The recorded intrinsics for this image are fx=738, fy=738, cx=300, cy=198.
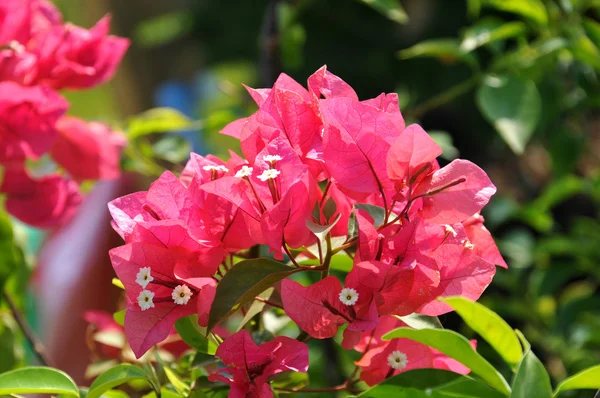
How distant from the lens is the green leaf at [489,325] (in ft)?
1.15

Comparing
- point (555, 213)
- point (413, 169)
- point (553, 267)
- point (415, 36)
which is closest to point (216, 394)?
point (413, 169)

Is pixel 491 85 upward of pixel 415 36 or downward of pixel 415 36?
upward

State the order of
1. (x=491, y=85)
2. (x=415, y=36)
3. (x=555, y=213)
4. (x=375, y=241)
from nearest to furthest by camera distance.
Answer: (x=375, y=241) < (x=491, y=85) < (x=555, y=213) < (x=415, y=36)

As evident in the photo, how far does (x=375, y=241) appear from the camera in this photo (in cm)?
36

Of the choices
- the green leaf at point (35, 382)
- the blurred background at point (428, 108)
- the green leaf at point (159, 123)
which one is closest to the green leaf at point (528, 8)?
the blurred background at point (428, 108)

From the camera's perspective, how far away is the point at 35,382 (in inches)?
15.0

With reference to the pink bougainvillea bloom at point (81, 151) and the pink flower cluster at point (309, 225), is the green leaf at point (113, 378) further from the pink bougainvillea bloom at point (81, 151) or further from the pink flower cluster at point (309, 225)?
the pink bougainvillea bloom at point (81, 151)

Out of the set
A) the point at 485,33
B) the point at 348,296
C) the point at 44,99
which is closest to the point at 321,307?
the point at 348,296

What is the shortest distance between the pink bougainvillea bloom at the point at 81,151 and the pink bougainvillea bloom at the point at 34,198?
53mm

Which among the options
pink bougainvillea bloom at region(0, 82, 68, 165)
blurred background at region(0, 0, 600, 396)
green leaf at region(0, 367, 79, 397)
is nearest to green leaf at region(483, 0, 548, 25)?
blurred background at region(0, 0, 600, 396)

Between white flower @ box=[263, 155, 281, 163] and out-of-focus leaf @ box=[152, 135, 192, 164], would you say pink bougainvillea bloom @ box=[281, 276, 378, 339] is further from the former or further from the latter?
out-of-focus leaf @ box=[152, 135, 192, 164]

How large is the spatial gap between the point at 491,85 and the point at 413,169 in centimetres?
41

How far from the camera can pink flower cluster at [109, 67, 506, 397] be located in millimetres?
368

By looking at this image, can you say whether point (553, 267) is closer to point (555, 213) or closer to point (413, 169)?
point (555, 213)
